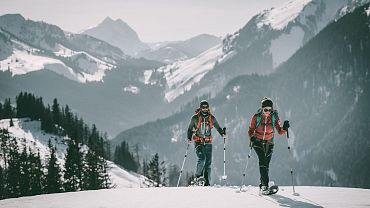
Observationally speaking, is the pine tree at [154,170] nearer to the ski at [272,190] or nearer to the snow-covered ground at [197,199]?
the snow-covered ground at [197,199]

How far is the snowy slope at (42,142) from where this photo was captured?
113m

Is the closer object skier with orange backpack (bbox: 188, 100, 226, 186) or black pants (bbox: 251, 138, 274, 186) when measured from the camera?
black pants (bbox: 251, 138, 274, 186)

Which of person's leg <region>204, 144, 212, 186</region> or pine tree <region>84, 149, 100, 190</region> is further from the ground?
person's leg <region>204, 144, 212, 186</region>

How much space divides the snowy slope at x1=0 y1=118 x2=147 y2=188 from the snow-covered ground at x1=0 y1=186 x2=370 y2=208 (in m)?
90.1

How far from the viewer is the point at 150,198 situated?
13.9 metres

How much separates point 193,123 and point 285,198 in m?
6.41

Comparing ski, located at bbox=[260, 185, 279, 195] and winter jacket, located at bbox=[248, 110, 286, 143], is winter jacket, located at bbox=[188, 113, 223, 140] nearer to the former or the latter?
winter jacket, located at bbox=[248, 110, 286, 143]

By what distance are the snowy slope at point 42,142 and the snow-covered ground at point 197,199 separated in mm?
90089

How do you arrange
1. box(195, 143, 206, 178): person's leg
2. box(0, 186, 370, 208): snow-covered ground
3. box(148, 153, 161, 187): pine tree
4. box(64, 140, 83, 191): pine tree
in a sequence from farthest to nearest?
box(148, 153, 161, 187): pine tree < box(64, 140, 83, 191): pine tree < box(195, 143, 206, 178): person's leg < box(0, 186, 370, 208): snow-covered ground

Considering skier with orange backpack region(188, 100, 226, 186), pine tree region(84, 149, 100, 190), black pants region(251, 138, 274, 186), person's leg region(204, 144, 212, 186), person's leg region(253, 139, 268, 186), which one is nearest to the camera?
person's leg region(253, 139, 268, 186)

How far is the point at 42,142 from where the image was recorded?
12962 centimetres

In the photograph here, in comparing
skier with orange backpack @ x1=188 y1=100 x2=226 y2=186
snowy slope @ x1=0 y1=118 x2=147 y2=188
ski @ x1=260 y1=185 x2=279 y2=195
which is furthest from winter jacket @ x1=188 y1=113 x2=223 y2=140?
snowy slope @ x1=0 y1=118 x2=147 y2=188

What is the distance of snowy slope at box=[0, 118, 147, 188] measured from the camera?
371 ft

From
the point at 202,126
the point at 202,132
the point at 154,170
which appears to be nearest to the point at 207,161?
the point at 202,132
